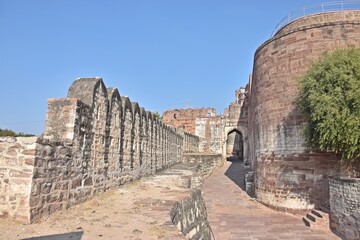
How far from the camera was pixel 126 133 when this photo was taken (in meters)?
8.43

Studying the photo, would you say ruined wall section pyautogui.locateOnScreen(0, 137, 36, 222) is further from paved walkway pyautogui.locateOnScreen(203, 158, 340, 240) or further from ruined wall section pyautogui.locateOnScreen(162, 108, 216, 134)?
ruined wall section pyautogui.locateOnScreen(162, 108, 216, 134)

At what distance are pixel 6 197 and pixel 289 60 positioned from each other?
9990 mm

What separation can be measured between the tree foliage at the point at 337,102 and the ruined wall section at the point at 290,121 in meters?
1.56

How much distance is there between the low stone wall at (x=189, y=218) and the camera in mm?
5195

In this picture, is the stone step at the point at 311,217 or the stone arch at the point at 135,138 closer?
the stone step at the point at 311,217

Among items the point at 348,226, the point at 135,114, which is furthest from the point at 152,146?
the point at 348,226

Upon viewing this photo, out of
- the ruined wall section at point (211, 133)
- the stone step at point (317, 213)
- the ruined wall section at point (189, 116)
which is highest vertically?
the ruined wall section at point (189, 116)

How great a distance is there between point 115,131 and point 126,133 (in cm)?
89

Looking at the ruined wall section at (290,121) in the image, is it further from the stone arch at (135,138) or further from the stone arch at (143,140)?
the stone arch at (135,138)

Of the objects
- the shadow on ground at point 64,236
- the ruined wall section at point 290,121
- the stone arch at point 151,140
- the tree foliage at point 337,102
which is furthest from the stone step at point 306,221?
the shadow on ground at point 64,236

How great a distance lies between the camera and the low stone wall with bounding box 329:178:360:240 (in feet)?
23.5

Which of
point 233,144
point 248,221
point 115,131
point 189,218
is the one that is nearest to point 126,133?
point 115,131

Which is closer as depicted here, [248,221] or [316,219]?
[316,219]

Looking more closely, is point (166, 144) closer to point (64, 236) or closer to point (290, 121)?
point (290, 121)
